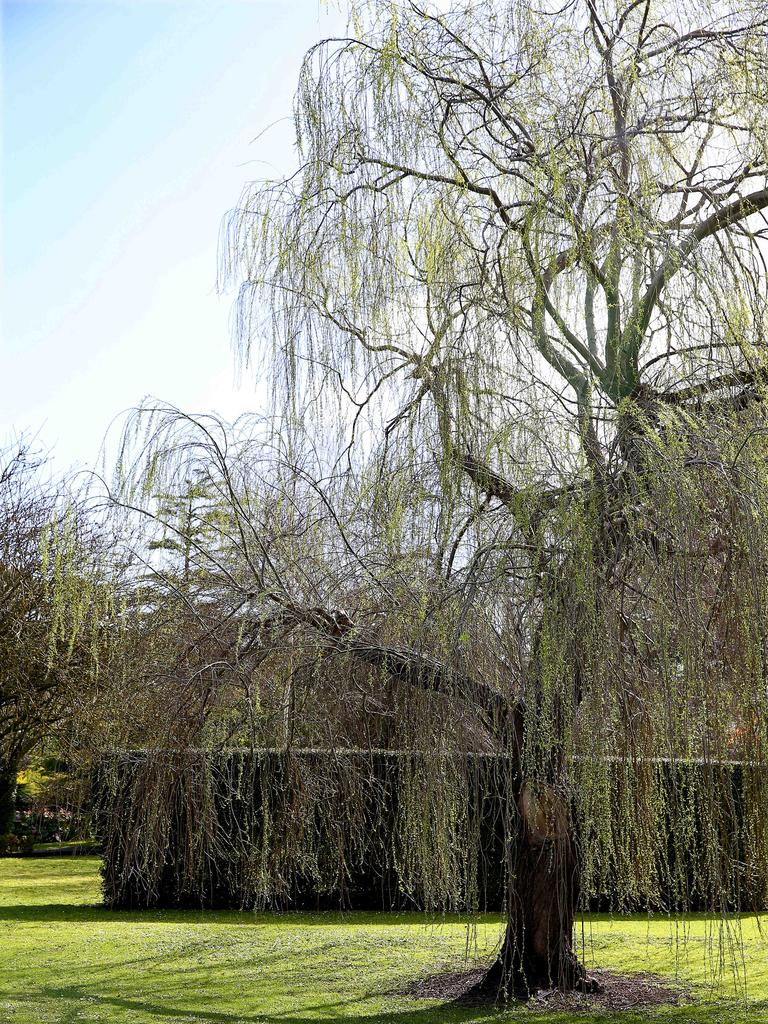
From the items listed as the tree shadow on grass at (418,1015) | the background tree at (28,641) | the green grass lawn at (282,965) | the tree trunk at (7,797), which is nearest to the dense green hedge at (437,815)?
the green grass lawn at (282,965)

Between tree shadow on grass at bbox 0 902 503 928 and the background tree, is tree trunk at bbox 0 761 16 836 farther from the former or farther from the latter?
tree shadow on grass at bbox 0 902 503 928

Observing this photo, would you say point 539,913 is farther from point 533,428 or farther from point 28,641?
point 28,641

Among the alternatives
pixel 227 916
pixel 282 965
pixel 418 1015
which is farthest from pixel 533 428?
pixel 227 916

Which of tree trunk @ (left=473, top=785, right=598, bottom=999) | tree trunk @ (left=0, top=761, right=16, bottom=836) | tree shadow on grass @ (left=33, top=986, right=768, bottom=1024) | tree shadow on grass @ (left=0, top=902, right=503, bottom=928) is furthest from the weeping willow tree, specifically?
tree trunk @ (left=0, top=761, right=16, bottom=836)

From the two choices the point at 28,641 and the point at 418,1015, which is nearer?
the point at 418,1015

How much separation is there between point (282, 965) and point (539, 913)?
2.42 m

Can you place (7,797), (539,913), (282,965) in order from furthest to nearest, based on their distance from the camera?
(7,797) → (282,965) → (539,913)

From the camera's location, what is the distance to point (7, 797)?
16609mm

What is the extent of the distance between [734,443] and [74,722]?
11486 millimetres

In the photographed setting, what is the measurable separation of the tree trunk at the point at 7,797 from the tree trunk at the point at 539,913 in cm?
1067

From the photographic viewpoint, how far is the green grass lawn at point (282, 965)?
6.25m

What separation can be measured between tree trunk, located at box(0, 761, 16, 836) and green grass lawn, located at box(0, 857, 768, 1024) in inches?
172

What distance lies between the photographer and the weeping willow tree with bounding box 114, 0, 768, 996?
4363mm

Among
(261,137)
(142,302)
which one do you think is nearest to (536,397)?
(261,137)
